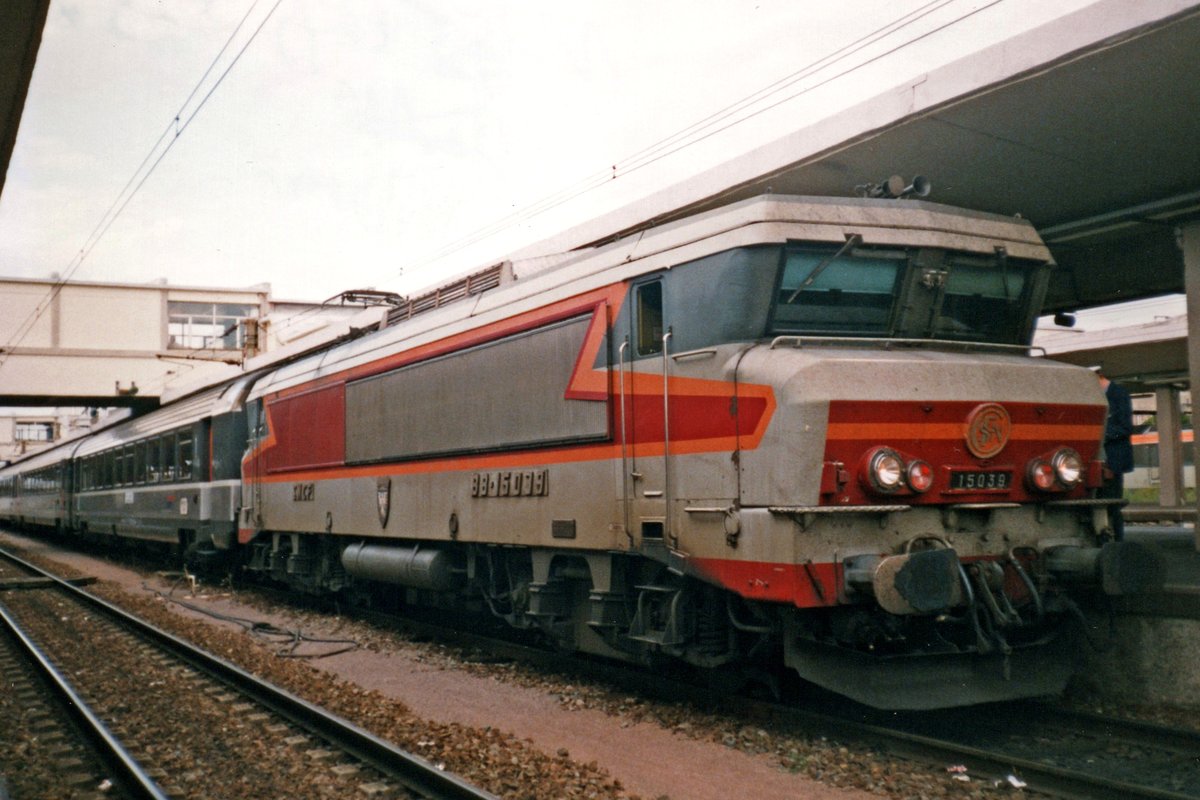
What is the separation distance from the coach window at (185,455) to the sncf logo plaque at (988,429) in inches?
617

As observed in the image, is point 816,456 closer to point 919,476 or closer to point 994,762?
point 919,476

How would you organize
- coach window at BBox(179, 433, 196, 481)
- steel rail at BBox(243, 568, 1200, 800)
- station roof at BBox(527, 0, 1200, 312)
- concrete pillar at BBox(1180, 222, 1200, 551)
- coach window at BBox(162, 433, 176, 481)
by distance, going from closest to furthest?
steel rail at BBox(243, 568, 1200, 800) → station roof at BBox(527, 0, 1200, 312) → concrete pillar at BBox(1180, 222, 1200, 551) → coach window at BBox(179, 433, 196, 481) → coach window at BBox(162, 433, 176, 481)

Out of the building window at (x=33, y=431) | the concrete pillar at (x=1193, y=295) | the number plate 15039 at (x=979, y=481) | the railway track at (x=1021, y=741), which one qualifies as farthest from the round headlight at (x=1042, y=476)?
the building window at (x=33, y=431)

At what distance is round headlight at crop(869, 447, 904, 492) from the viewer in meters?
6.28

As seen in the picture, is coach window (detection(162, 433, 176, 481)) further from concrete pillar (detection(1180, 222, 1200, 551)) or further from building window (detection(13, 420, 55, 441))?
building window (detection(13, 420, 55, 441))

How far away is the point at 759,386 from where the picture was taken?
6.46 meters

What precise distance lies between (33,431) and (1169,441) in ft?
280

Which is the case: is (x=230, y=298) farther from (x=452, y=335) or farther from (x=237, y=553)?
(x=452, y=335)

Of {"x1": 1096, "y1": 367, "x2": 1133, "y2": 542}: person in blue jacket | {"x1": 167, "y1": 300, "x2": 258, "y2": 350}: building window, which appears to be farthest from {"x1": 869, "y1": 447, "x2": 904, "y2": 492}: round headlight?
{"x1": 167, "y1": 300, "x2": 258, "y2": 350}: building window

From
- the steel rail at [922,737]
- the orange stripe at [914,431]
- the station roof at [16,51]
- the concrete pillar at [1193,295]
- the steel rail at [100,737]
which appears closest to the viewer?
the steel rail at [922,737]

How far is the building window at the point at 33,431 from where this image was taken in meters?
80.8

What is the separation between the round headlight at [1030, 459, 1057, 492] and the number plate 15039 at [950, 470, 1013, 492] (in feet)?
0.55

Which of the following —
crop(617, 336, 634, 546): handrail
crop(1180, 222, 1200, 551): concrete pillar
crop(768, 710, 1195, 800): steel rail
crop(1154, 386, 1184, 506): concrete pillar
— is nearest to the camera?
crop(768, 710, 1195, 800): steel rail

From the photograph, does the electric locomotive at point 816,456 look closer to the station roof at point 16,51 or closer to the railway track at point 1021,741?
the railway track at point 1021,741
